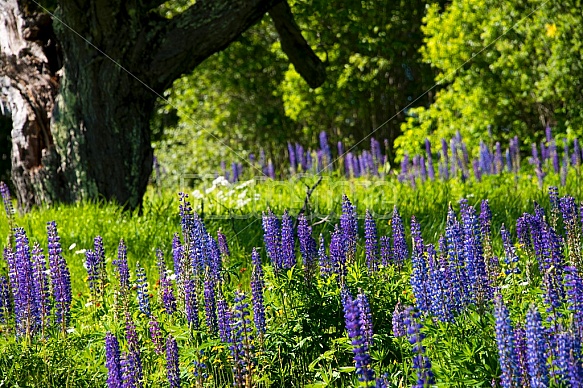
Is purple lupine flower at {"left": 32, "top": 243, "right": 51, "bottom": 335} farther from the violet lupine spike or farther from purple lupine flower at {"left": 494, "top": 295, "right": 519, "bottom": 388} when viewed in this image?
purple lupine flower at {"left": 494, "top": 295, "right": 519, "bottom": 388}

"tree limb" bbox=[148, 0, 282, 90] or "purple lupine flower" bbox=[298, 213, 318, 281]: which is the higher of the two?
"tree limb" bbox=[148, 0, 282, 90]

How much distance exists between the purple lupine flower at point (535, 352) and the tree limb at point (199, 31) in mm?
5985

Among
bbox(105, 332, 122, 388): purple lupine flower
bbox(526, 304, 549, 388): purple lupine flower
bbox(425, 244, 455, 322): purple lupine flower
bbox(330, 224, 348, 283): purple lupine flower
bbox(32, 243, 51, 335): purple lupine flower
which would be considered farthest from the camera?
bbox(32, 243, 51, 335): purple lupine flower

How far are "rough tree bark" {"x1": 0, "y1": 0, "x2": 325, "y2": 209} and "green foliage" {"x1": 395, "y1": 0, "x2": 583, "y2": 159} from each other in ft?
15.5

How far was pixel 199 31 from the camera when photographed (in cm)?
810

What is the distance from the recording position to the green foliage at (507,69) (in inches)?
450

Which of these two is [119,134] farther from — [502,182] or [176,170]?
[176,170]

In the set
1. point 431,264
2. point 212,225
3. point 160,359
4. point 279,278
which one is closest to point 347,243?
point 279,278

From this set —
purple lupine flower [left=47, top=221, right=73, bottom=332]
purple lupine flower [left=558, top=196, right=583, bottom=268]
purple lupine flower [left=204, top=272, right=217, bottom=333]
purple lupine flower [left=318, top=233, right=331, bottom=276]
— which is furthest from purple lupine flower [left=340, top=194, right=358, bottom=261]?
purple lupine flower [left=47, top=221, right=73, bottom=332]

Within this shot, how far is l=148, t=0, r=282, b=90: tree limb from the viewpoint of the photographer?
8055 millimetres

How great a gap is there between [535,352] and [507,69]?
10.3 metres

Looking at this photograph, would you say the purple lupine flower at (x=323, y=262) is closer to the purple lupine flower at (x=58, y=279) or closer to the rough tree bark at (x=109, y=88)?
the purple lupine flower at (x=58, y=279)

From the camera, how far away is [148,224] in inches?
300

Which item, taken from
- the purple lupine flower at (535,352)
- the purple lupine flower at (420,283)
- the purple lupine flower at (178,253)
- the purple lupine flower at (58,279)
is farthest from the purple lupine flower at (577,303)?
the purple lupine flower at (58,279)
